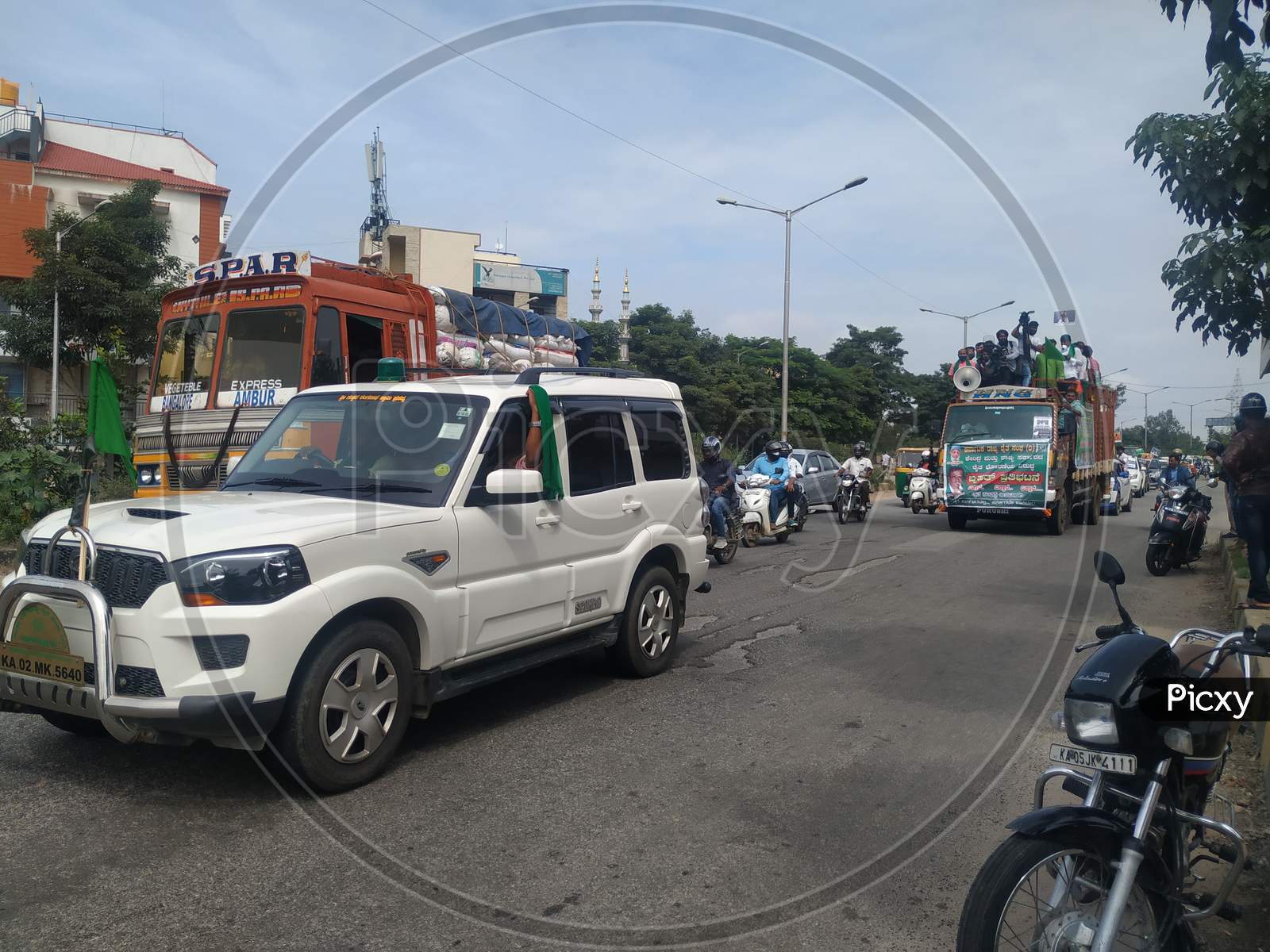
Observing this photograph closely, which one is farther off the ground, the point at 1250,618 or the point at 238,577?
the point at 238,577

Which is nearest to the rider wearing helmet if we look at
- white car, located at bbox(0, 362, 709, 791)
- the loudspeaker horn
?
the loudspeaker horn

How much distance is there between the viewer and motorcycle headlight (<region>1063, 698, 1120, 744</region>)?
111 inches

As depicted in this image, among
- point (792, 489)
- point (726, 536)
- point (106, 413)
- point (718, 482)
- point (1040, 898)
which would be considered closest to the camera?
point (1040, 898)

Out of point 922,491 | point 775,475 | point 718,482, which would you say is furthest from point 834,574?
point 922,491

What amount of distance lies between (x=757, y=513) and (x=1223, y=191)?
8967 millimetres

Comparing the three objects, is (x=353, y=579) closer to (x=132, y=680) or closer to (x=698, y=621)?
(x=132, y=680)

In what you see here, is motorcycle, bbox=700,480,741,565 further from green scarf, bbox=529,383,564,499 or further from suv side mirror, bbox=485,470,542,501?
suv side mirror, bbox=485,470,542,501

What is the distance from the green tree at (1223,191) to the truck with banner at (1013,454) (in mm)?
10551

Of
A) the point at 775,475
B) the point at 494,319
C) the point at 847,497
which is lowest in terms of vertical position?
the point at 847,497

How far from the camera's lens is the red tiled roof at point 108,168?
44.7 meters

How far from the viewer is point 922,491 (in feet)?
77.2

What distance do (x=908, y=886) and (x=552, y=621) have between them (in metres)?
2.67

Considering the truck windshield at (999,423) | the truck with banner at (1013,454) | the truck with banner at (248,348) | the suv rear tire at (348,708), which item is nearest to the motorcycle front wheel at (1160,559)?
the truck with banner at (1013,454)

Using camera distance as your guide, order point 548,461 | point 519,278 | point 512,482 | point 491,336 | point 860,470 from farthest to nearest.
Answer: point 519,278
point 860,470
point 491,336
point 548,461
point 512,482
